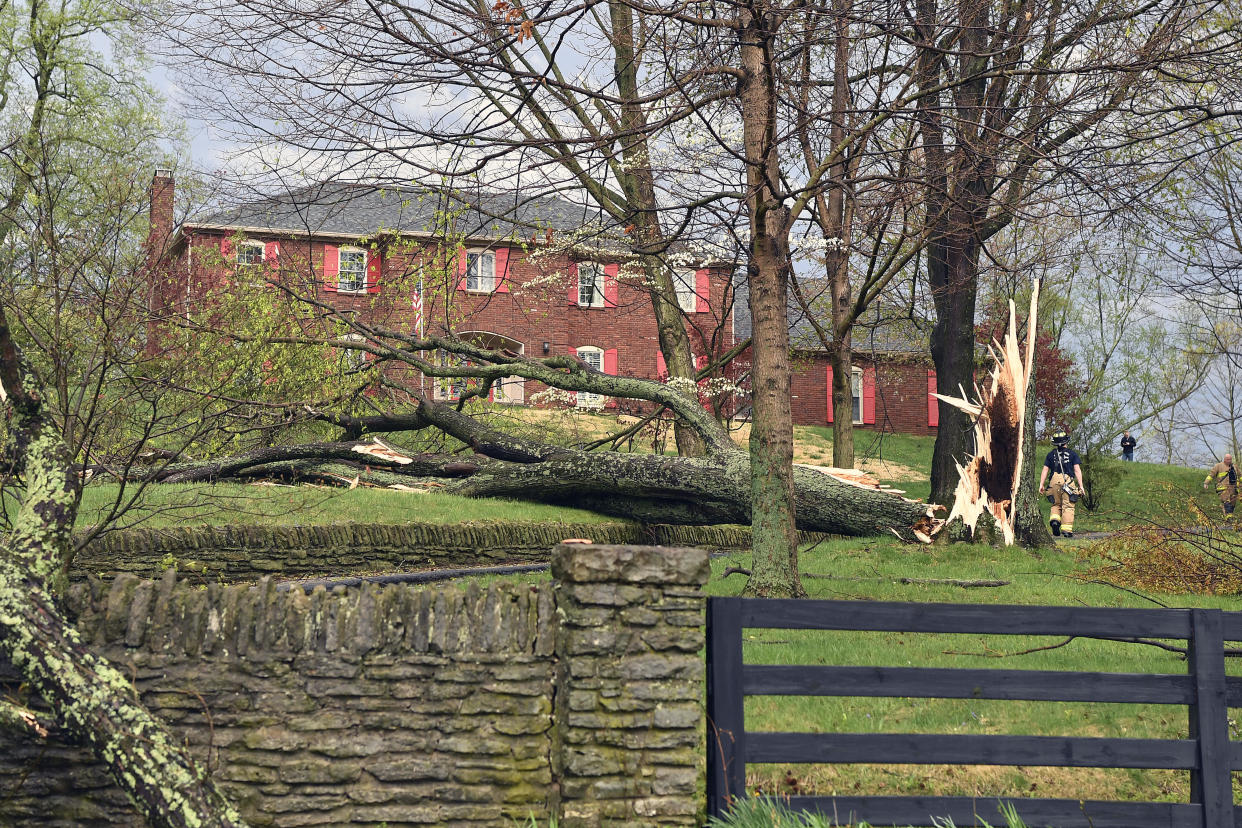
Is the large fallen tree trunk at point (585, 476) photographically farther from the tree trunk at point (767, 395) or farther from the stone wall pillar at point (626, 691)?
the stone wall pillar at point (626, 691)

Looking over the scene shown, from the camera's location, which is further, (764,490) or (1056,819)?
(764,490)

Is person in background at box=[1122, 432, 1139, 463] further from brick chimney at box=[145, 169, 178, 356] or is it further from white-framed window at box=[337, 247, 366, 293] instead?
brick chimney at box=[145, 169, 178, 356]

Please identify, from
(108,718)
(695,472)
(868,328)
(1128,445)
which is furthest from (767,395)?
(1128,445)

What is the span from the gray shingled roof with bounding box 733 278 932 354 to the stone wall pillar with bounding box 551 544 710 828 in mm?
9360

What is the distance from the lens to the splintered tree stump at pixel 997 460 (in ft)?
43.9

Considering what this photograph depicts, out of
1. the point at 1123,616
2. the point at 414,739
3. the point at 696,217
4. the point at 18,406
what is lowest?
the point at 414,739

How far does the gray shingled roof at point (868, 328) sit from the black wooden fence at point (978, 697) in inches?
352

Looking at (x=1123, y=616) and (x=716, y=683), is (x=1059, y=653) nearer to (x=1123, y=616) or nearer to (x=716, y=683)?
(x=1123, y=616)

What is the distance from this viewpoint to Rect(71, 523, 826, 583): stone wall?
35.2 ft

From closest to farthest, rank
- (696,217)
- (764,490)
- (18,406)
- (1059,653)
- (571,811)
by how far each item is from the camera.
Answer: (571,811), (18,406), (1059,653), (764,490), (696,217)

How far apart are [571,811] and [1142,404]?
47470 mm

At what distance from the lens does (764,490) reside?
Result: 969 centimetres

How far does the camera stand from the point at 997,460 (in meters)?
13.6

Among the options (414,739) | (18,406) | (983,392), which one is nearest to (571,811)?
(414,739)
